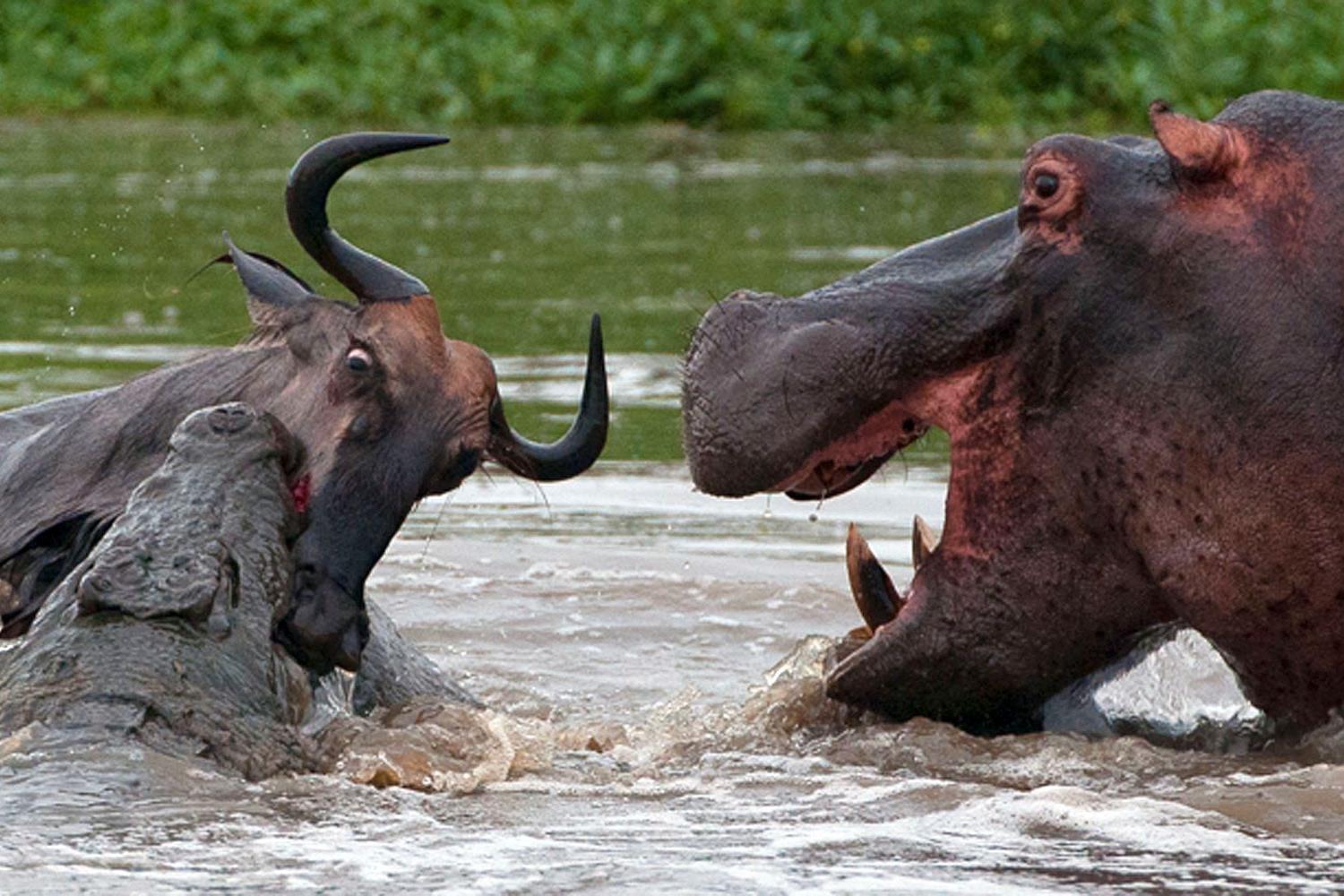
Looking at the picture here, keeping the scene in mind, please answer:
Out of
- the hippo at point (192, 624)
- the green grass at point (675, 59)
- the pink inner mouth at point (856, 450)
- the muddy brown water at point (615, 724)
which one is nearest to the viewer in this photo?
the muddy brown water at point (615, 724)

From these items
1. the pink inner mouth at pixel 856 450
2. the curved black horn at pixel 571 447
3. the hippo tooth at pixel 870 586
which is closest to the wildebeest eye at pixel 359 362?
the curved black horn at pixel 571 447

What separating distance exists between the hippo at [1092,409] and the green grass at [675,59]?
13902 mm

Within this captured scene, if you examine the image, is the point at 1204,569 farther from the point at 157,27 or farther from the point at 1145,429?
the point at 157,27

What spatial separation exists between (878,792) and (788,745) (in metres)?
0.50

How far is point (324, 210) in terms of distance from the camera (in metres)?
4.71

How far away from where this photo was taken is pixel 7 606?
4934mm

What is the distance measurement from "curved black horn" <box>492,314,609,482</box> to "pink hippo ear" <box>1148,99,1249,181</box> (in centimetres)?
108

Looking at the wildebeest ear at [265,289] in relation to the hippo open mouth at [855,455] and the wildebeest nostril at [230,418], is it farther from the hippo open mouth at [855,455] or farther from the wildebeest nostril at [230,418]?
the hippo open mouth at [855,455]

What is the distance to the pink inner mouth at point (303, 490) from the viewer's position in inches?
179

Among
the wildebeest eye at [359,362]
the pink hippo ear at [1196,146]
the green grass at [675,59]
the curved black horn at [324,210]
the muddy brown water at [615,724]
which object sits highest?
the green grass at [675,59]

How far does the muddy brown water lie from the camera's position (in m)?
3.58

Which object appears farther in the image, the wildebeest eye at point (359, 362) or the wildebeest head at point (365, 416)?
the wildebeest eye at point (359, 362)

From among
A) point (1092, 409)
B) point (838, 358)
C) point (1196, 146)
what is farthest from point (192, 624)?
point (1196, 146)

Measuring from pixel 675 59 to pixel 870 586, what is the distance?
14.8m
